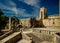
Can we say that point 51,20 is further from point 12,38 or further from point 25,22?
point 12,38

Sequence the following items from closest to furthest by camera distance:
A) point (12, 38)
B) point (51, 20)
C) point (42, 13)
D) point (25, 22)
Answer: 1. point (12, 38)
2. point (51, 20)
3. point (25, 22)
4. point (42, 13)

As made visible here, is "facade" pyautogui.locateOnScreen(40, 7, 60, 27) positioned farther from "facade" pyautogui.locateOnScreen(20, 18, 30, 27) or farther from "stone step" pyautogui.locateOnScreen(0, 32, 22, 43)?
"stone step" pyautogui.locateOnScreen(0, 32, 22, 43)

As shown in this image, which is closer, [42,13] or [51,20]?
[51,20]

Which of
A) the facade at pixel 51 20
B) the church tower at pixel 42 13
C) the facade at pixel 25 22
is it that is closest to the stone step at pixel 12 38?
the facade at pixel 25 22

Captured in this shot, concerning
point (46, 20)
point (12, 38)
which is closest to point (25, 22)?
point (46, 20)

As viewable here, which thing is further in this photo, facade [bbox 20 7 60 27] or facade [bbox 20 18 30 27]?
facade [bbox 20 18 30 27]

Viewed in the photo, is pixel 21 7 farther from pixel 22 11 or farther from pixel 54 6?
pixel 54 6

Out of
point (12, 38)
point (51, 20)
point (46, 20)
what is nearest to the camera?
point (12, 38)

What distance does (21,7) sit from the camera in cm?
674

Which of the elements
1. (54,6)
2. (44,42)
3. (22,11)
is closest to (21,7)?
(22,11)

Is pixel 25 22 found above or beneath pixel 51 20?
beneath

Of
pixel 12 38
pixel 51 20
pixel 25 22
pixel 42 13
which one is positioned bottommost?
pixel 12 38

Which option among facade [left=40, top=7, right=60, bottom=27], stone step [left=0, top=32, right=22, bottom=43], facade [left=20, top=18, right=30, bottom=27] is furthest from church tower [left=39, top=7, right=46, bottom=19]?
stone step [left=0, top=32, right=22, bottom=43]

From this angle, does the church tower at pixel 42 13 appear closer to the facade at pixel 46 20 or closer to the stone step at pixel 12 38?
the facade at pixel 46 20
